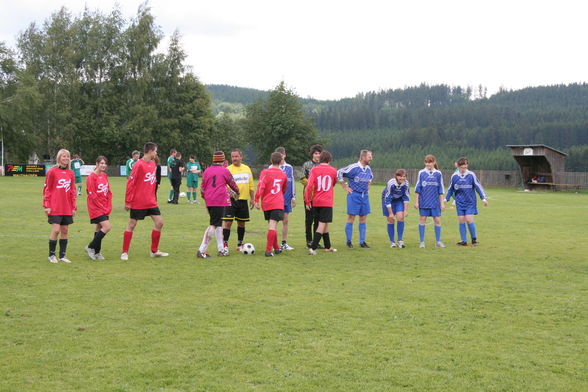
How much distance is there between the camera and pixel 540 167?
5166 cm

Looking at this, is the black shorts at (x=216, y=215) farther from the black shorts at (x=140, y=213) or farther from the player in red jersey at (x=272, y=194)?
the black shorts at (x=140, y=213)

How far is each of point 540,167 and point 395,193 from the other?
140ft

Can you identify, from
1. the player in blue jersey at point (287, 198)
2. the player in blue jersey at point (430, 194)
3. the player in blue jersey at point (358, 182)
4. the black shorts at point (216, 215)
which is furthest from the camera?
the player in blue jersey at point (430, 194)

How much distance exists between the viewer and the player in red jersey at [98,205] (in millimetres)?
11117

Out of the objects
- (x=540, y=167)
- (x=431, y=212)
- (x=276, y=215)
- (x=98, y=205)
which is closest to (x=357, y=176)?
(x=431, y=212)

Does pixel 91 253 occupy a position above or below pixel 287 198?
below

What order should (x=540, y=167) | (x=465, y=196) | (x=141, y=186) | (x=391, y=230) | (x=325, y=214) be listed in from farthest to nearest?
(x=540, y=167) < (x=465, y=196) < (x=391, y=230) < (x=325, y=214) < (x=141, y=186)

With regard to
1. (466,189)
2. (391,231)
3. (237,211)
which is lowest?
(391,231)

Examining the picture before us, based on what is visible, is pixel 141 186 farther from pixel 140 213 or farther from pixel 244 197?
pixel 244 197

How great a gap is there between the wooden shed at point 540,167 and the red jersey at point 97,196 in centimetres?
4346

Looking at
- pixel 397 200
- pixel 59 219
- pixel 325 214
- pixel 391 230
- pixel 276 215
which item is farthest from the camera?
pixel 391 230

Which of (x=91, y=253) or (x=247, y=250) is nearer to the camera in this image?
(x=91, y=253)

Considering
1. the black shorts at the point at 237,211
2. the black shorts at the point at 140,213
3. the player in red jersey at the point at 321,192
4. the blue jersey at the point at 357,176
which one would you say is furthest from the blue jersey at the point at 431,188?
the black shorts at the point at 140,213

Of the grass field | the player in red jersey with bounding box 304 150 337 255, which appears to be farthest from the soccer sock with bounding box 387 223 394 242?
the player in red jersey with bounding box 304 150 337 255
